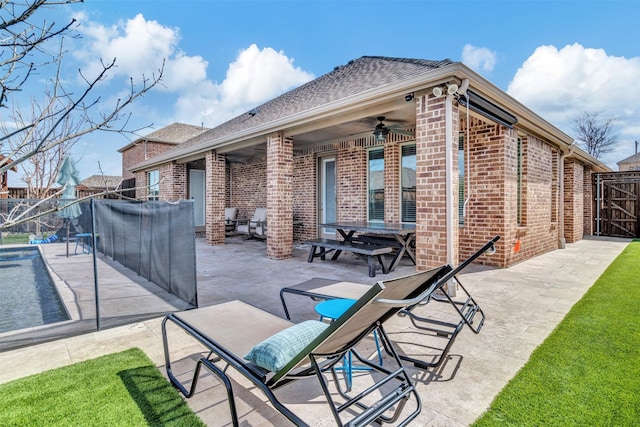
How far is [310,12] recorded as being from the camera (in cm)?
826

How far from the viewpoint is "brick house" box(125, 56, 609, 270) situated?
15.3 ft

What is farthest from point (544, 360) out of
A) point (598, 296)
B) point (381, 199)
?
point (381, 199)

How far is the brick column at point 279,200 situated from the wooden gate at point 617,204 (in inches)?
487

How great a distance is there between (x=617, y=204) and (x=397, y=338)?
13906mm

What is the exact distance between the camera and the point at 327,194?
10.1 m

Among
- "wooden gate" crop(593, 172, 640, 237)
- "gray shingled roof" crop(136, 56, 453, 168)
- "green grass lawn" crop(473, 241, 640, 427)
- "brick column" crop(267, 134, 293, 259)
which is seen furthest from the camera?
"wooden gate" crop(593, 172, 640, 237)

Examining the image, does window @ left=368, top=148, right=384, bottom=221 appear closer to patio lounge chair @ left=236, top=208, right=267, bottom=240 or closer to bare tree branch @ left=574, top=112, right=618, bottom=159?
patio lounge chair @ left=236, top=208, right=267, bottom=240

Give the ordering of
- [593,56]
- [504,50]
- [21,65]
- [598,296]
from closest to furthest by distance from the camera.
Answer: [21,65] → [598,296] → [504,50] → [593,56]

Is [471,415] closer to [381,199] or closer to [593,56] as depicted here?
[381,199]

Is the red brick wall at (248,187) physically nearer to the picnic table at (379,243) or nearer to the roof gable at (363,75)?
the roof gable at (363,75)

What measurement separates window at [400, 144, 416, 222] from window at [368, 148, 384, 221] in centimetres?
65

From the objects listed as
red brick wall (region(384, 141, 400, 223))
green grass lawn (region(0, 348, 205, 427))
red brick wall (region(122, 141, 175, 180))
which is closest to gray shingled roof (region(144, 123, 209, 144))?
red brick wall (region(122, 141, 175, 180))

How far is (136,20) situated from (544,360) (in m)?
4.28

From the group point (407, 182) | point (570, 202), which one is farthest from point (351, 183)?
point (570, 202)
